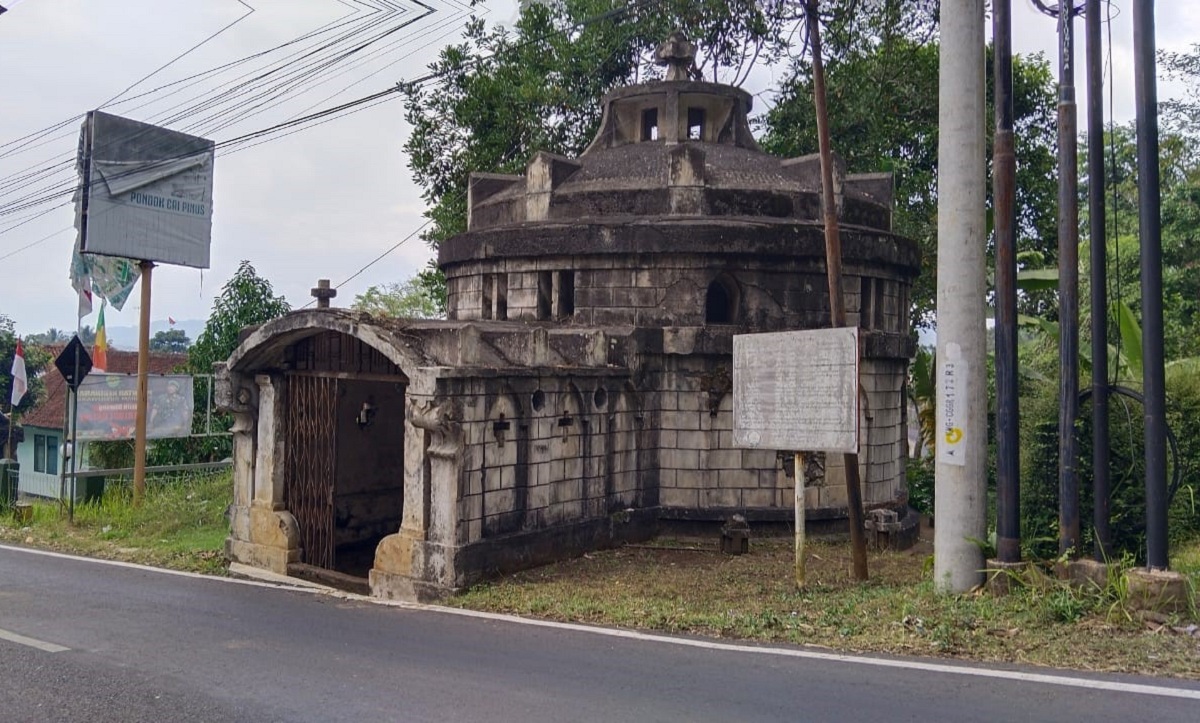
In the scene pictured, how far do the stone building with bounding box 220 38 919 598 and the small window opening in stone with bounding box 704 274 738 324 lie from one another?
32 millimetres

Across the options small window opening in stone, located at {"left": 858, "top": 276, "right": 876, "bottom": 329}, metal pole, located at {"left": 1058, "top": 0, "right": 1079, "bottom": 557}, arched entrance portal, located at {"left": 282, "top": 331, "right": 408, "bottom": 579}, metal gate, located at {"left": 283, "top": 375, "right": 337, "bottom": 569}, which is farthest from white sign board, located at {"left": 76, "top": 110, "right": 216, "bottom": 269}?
metal pole, located at {"left": 1058, "top": 0, "right": 1079, "bottom": 557}

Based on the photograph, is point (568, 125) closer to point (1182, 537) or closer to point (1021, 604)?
point (1182, 537)

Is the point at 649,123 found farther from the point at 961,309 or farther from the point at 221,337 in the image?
the point at 221,337

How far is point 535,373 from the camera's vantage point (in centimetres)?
1163

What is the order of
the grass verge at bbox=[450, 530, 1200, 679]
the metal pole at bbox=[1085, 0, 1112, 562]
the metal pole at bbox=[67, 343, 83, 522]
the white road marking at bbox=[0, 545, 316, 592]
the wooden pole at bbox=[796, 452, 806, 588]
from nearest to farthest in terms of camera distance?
the grass verge at bbox=[450, 530, 1200, 679]
the metal pole at bbox=[1085, 0, 1112, 562]
the wooden pole at bbox=[796, 452, 806, 588]
the white road marking at bbox=[0, 545, 316, 592]
the metal pole at bbox=[67, 343, 83, 522]

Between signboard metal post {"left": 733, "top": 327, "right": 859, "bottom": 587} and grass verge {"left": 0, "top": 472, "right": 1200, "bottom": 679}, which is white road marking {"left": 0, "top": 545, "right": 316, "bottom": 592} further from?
signboard metal post {"left": 733, "top": 327, "right": 859, "bottom": 587}

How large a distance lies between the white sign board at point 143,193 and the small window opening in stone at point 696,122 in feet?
30.9


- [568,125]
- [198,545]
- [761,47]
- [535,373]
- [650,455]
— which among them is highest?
[761,47]

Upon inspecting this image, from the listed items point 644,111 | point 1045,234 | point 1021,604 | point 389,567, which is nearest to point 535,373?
point 389,567

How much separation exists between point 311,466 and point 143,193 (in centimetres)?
895

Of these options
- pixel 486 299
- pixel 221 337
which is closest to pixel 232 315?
pixel 221 337

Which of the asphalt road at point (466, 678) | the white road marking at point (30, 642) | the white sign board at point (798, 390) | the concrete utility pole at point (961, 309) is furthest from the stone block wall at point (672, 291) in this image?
the white road marking at point (30, 642)

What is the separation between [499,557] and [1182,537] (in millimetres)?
7768

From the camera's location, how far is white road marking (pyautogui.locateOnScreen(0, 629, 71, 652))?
312 inches
